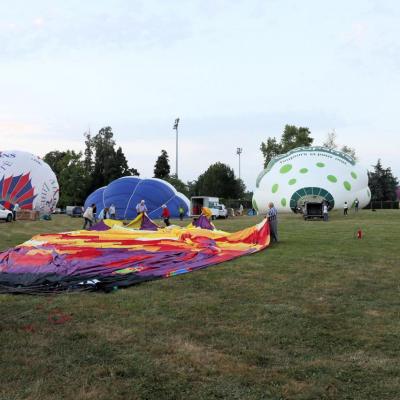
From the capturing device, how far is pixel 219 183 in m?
79.9

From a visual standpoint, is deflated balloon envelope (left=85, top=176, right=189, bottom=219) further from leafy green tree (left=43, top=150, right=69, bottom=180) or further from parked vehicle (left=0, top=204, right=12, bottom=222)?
leafy green tree (left=43, top=150, right=69, bottom=180)

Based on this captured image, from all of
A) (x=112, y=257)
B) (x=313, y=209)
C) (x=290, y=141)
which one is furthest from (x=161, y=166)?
(x=112, y=257)

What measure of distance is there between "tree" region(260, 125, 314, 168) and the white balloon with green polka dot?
100ft

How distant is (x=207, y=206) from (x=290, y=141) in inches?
1314

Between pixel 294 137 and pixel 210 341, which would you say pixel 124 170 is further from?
pixel 210 341

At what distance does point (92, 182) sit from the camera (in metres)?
71.8

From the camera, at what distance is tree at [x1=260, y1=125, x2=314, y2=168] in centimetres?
6644

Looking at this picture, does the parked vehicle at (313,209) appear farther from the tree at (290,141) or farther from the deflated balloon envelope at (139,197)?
the tree at (290,141)

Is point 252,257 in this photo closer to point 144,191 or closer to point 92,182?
point 144,191

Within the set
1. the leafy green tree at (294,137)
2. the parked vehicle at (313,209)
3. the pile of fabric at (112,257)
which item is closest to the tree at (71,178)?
the leafy green tree at (294,137)

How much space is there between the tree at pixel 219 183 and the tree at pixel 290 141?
468 inches

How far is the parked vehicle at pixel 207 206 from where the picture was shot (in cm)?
3677

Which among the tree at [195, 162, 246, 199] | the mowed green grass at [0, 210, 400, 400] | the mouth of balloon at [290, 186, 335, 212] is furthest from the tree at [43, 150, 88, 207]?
A: the mowed green grass at [0, 210, 400, 400]

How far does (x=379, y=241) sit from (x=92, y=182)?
204 feet
